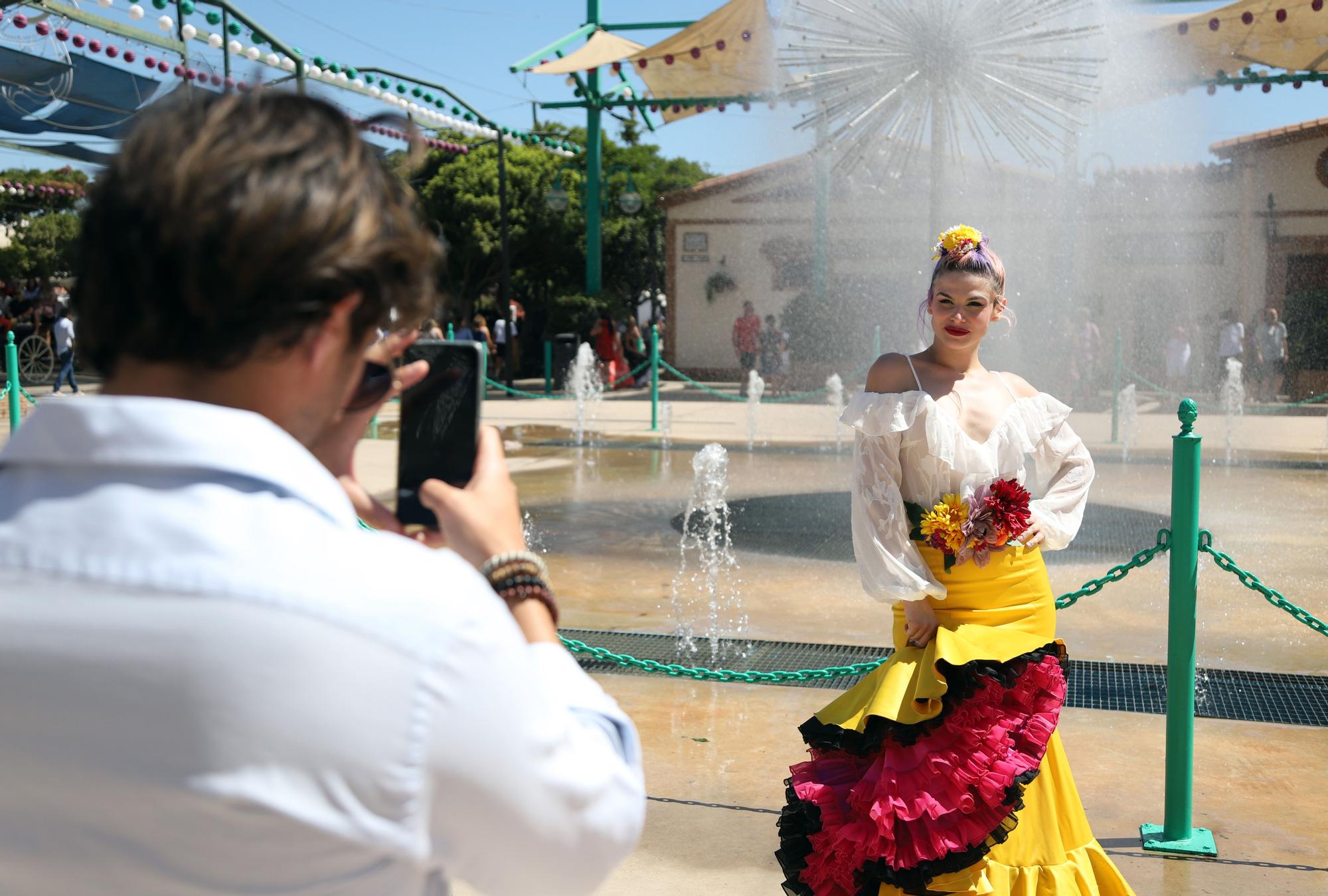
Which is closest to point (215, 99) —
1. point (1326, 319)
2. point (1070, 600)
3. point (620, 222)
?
point (1070, 600)

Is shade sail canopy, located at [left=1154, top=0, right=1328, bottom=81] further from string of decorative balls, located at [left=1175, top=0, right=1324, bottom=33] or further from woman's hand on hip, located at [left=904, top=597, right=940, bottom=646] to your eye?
woman's hand on hip, located at [left=904, top=597, right=940, bottom=646]

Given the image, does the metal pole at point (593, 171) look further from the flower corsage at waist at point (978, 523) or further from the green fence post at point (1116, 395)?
the flower corsage at waist at point (978, 523)

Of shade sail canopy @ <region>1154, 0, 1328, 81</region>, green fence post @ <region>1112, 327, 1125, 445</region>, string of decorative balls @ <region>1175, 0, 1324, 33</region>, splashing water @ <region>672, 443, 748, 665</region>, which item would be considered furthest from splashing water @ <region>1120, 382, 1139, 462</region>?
splashing water @ <region>672, 443, 748, 665</region>

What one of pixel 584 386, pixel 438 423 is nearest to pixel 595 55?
pixel 584 386

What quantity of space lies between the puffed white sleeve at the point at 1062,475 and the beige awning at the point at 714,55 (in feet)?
50.8

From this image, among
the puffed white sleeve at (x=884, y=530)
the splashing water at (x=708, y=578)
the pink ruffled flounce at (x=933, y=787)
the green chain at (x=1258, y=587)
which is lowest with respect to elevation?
the splashing water at (x=708, y=578)

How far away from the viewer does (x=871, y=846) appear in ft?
8.82

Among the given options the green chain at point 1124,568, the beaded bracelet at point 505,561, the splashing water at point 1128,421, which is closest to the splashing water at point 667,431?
the splashing water at point 1128,421

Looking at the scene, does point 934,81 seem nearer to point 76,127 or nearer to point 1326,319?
point 76,127

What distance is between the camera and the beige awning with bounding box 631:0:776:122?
1848 cm

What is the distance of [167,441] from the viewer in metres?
0.90

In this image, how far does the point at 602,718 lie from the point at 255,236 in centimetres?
47

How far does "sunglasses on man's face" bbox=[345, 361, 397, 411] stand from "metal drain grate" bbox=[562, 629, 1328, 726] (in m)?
4.17

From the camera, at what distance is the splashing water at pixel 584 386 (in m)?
15.4
